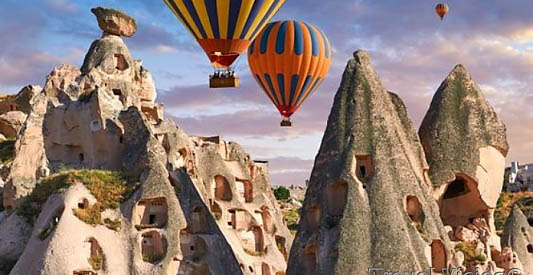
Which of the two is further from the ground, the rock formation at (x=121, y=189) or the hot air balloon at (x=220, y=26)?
the hot air balloon at (x=220, y=26)

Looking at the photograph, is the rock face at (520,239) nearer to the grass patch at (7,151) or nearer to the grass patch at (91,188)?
the grass patch at (91,188)

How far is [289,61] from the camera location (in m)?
37.8

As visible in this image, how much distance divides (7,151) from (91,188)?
10986 mm

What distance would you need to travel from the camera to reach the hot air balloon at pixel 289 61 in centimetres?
3784

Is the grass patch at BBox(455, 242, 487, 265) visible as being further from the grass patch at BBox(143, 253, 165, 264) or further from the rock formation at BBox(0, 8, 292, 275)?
the grass patch at BBox(143, 253, 165, 264)

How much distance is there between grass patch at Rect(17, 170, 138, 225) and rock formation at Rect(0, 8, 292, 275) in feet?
0.15

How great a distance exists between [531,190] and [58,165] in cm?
3819

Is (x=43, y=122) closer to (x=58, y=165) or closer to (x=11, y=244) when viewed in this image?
(x=58, y=165)

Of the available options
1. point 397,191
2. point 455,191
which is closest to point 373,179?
point 397,191

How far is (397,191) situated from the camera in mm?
27516

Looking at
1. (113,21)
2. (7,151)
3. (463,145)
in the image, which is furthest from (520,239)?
(7,151)

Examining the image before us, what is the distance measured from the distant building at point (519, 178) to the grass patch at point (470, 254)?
37674 mm

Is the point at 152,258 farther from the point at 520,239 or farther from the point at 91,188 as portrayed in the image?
the point at 520,239

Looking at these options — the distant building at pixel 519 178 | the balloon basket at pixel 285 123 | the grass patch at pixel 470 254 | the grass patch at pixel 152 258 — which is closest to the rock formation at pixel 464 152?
the grass patch at pixel 470 254
